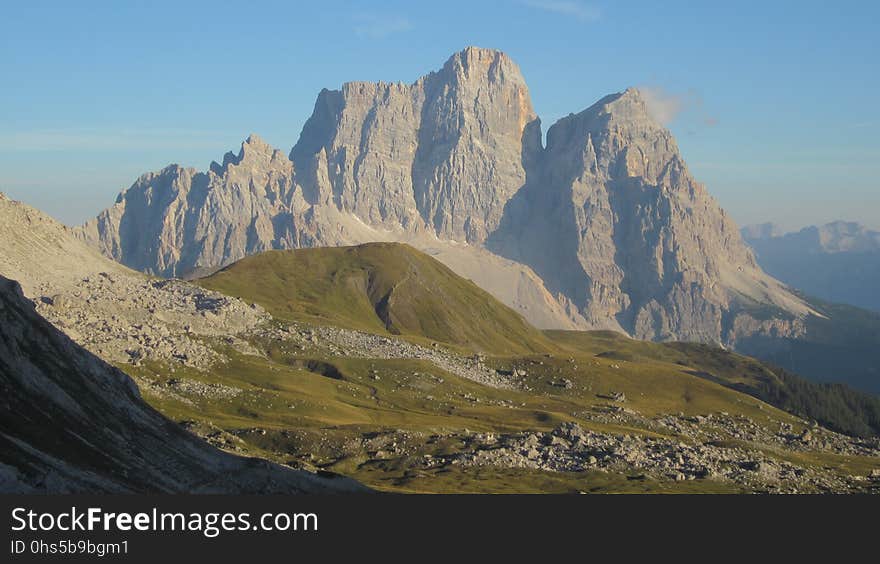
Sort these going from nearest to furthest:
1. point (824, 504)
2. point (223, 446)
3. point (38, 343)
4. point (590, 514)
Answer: point (590, 514), point (824, 504), point (38, 343), point (223, 446)

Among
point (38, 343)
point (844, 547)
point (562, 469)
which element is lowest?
point (562, 469)

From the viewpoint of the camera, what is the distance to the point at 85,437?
92.2 m

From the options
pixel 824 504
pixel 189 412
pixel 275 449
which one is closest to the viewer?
pixel 824 504

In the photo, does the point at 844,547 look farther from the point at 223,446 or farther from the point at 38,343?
the point at 223,446

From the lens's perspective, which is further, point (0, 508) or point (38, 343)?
point (38, 343)

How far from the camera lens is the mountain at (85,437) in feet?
262

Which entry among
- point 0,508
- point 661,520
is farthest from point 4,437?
point 661,520

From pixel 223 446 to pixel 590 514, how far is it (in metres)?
84.3

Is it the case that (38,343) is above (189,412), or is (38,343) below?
above

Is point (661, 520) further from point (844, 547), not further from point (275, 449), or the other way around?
point (275, 449)

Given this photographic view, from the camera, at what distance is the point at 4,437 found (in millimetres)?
79438

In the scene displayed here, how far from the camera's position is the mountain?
7981 centimetres

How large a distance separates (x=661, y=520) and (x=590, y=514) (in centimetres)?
558

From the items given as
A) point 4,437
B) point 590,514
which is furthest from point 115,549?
point 590,514
